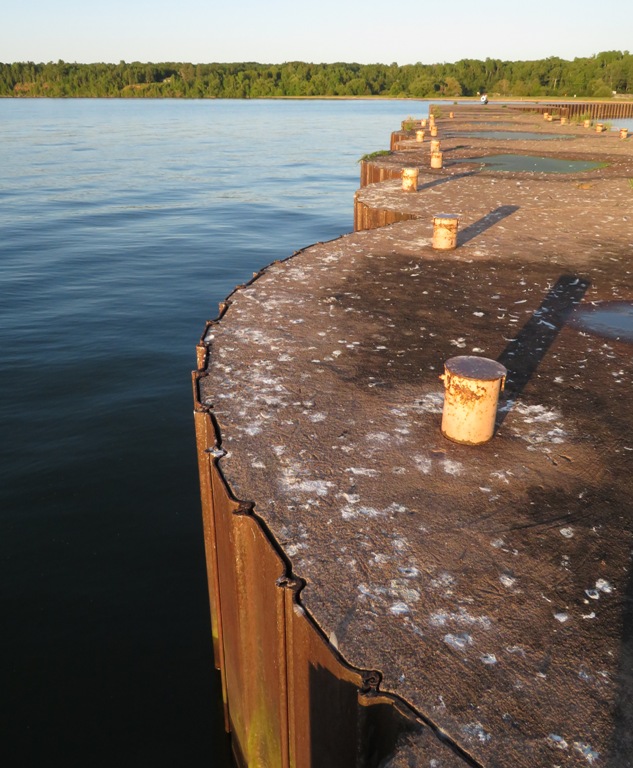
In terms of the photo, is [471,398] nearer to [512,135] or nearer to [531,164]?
[531,164]

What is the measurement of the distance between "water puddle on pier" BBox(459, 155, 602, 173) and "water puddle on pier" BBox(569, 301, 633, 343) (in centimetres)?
1686

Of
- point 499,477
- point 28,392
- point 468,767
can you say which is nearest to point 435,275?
point 499,477

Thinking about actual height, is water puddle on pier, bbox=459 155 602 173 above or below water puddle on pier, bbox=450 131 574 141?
below

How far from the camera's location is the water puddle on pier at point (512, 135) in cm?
3981

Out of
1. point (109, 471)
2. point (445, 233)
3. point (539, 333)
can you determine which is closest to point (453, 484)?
point (539, 333)

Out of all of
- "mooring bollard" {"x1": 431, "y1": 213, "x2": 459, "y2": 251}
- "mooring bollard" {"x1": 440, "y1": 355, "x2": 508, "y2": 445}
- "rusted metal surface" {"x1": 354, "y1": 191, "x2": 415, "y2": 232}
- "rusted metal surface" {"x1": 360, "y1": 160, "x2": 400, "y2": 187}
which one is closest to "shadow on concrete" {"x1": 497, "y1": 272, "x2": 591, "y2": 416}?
"mooring bollard" {"x1": 440, "y1": 355, "x2": 508, "y2": 445}

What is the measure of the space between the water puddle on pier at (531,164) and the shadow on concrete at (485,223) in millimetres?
8974

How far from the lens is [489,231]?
14547 millimetres

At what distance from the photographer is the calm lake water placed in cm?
791

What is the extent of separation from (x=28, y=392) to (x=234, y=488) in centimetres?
1201

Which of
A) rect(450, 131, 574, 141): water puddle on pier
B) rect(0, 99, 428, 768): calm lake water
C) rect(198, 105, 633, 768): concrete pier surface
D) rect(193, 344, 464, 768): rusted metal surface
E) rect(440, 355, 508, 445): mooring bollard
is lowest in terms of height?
rect(0, 99, 428, 768): calm lake water

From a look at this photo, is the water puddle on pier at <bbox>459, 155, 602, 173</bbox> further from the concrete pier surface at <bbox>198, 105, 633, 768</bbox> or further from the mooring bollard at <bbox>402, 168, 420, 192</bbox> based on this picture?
the concrete pier surface at <bbox>198, 105, 633, 768</bbox>

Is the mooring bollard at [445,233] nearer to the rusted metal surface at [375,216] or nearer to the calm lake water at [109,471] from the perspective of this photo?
the rusted metal surface at [375,216]

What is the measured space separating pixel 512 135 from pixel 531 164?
17073 millimetres
